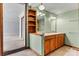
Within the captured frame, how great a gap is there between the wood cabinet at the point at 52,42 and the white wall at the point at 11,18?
534 millimetres

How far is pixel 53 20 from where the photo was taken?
1.69 m

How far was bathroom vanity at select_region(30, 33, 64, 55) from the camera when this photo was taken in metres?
1.67

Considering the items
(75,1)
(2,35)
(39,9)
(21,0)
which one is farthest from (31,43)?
(75,1)

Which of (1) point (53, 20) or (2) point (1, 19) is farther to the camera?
(1) point (53, 20)

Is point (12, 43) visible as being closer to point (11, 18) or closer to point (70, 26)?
point (11, 18)

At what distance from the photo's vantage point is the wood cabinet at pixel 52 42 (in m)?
1.68

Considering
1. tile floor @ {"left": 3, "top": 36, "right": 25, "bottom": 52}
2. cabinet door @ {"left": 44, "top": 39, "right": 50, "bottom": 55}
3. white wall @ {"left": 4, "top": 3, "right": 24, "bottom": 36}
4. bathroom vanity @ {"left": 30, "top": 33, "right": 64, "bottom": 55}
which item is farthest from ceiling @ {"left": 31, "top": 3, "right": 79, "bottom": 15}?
tile floor @ {"left": 3, "top": 36, "right": 25, "bottom": 52}

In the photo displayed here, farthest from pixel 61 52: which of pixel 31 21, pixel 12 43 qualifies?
pixel 12 43

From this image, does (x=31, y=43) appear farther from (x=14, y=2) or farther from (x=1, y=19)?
(x=14, y=2)

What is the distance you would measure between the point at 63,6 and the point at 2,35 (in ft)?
3.62

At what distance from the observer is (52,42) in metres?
1.80

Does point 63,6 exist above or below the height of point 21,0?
below

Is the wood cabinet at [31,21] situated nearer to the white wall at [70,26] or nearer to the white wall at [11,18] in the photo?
the white wall at [11,18]

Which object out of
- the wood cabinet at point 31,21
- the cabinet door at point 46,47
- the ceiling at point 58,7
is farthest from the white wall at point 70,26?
the wood cabinet at point 31,21
